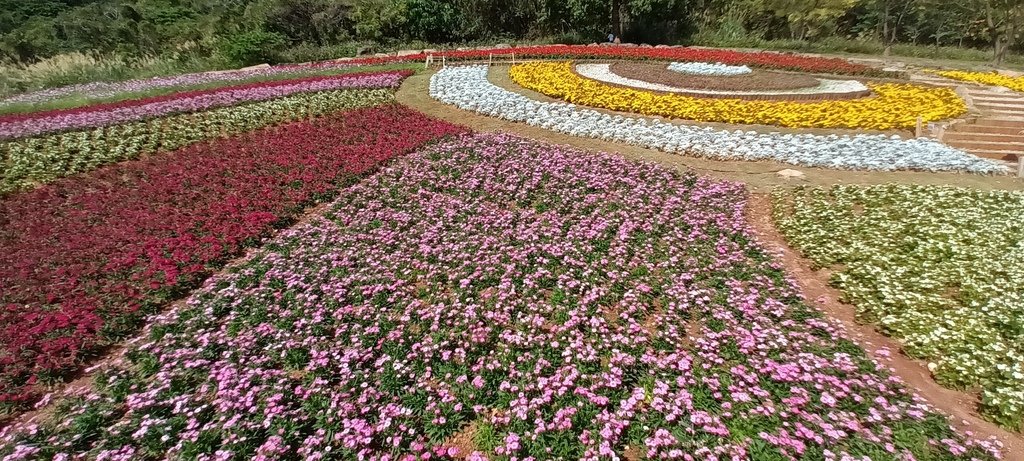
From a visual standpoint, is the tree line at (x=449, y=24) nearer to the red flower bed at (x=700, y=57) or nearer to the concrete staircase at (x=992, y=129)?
the red flower bed at (x=700, y=57)

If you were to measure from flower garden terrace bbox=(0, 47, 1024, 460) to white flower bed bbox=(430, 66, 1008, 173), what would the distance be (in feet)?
0.33

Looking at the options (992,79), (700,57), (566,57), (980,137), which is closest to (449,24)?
(566,57)

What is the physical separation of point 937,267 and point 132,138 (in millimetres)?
17750

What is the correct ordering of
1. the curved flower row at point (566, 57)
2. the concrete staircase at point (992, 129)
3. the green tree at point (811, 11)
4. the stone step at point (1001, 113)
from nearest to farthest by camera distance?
the concrete staircase at point (992, 129)
the stone step at point (1001, 113)
the curved flower row at point (566, 57)
the green tree at point (811, 11)

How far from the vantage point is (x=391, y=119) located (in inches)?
583

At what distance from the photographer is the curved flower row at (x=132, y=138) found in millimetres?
11468

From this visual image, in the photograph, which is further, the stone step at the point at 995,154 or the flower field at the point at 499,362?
the stone step at the point at 995,154

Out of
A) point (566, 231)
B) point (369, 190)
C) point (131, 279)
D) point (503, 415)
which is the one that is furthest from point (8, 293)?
point (566, 231)

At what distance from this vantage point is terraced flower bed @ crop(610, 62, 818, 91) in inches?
730

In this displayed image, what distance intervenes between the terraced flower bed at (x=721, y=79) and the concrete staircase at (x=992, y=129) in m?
5.28

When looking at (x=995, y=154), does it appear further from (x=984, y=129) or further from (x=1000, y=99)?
(x=1000, y=99)

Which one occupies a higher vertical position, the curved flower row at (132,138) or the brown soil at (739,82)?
the brown soil at (739,82)

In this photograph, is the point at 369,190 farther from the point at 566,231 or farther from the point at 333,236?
the point at 566,231

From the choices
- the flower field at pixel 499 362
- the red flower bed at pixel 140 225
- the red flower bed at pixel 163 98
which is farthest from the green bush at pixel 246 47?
the flower field at pixel 499 362
